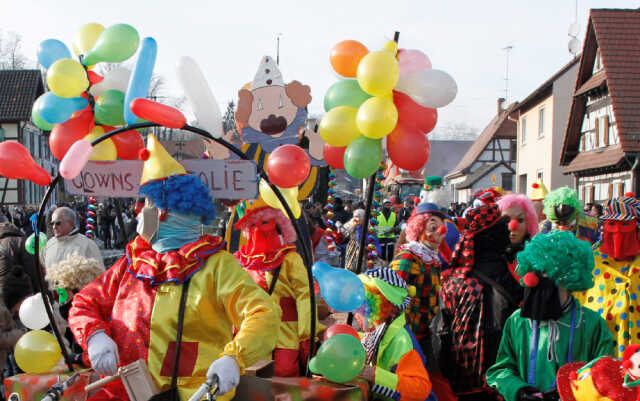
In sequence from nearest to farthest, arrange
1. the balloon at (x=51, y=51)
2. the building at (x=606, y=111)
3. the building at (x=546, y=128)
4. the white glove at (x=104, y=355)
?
the white glove at (x=104, y=355) → the balloon at (x=51, y=51) → the building at (x=606, y=111) → the building at (x=546, y=128)

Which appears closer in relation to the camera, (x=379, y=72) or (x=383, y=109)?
(x=379, y=72)

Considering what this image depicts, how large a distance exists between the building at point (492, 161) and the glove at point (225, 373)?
38698mm

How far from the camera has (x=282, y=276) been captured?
4.31m

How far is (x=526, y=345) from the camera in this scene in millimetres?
2992

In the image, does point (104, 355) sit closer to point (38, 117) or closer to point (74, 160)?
point (74, 160)

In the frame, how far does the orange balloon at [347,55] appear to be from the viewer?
3.73 m

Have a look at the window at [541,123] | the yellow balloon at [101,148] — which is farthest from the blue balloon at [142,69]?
the window at [541,123]

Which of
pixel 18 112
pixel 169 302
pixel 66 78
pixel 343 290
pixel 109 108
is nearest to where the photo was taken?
pixel 169 302

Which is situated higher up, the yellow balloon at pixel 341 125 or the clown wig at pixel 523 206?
the yellow balloon at pixel 341 125

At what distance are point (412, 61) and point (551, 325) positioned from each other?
1.80m

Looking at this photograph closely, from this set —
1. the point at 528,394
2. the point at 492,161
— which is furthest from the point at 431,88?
the point at 492,161

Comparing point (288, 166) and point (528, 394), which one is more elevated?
point (288, 166)

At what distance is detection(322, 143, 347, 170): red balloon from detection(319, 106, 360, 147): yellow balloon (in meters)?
0.26

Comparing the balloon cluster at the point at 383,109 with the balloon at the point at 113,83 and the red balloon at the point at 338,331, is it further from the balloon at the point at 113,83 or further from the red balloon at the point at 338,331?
the balloon at the point at 113,83
